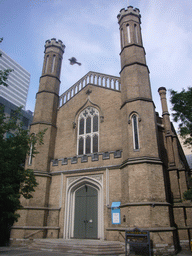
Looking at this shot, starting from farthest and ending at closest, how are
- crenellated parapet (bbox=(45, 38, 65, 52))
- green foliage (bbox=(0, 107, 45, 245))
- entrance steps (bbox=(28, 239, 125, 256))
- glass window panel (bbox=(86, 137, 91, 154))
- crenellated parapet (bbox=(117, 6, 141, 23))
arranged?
crenellated parapet (bbox=(45, 38, 65, 52)) → crenellated parapet (bbox=(117, 6, 141, 23)) → glass window panel (bbox=(86, 137, 91, 154)) → entrance steps (bbox=(28, 239, 125, 256)) → green foliage (bbox=(0, 107, 45, 245))

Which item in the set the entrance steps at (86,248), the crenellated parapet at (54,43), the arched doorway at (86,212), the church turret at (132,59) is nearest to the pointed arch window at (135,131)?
the church turret at (132,59)

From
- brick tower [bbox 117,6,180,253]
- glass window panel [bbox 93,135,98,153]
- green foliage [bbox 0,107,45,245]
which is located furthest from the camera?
glass window panel [bbox 93,135,98,153]

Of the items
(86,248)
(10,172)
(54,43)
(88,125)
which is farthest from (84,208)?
(54,43)

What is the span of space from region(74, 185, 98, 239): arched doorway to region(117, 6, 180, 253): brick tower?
2817 mm

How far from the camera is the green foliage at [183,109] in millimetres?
14312

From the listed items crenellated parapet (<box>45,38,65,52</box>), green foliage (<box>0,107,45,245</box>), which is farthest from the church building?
green foliage (<box>0,107,45,245</box>)

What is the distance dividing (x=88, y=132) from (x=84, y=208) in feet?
18.9

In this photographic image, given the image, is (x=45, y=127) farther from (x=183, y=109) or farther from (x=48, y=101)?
(x=183, y=109)

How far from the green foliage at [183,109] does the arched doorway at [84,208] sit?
20.8ft

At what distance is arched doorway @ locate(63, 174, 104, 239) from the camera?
14617 mm

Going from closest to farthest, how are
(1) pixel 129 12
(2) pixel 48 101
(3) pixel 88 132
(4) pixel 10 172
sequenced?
(4) pixel 10 172
(3) pixel 88 132
(1) pixel 129 12
(2) pixel 48 101

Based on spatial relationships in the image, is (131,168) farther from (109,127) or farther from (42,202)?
(42,202)

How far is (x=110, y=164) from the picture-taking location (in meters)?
15.0

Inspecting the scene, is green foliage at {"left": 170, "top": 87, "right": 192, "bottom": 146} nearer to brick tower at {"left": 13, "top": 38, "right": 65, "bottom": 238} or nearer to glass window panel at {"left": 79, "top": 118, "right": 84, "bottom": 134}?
glass window panel at {"left": 79, "top": 118, "right": 84, "bottom": 134}
